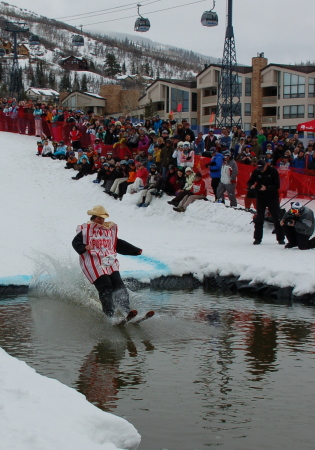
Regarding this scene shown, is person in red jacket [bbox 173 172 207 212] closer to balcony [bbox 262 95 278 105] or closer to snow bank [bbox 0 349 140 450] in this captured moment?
snow bank [bbox 0 349 140 450]

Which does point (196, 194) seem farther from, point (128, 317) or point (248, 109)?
point (248, 109)

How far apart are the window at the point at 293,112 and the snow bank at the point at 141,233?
42.4 metres

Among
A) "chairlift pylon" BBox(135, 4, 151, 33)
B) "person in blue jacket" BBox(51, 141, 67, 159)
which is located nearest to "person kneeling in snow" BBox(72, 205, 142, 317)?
"person in blue jacket" BBox(51, 141, 67, 159)

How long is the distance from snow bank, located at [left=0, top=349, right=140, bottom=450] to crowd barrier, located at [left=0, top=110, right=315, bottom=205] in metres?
12.7

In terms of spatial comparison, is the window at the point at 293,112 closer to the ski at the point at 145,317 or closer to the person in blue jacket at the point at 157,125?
the person in blue jacket at the point at 157,125

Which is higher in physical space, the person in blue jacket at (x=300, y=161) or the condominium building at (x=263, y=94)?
the condominium building at (x=263, y=94)

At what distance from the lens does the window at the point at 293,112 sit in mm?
67438

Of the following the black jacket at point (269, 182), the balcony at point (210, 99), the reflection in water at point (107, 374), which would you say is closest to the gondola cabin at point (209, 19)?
the black jacket at point (269, 182)

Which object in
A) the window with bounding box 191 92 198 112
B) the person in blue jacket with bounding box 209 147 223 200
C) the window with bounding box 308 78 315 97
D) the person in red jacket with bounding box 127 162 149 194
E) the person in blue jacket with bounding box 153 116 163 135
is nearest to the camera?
the person in blue jacket with bounding box 209 147 223 200

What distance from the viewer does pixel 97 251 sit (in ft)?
33.0

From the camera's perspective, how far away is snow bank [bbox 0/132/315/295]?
13.2 m

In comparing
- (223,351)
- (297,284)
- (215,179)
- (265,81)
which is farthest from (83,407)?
(265,81)

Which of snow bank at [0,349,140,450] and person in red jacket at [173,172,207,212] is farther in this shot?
person in red jacket at [173,172,207,212]

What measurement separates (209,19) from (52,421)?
98.7 ft
